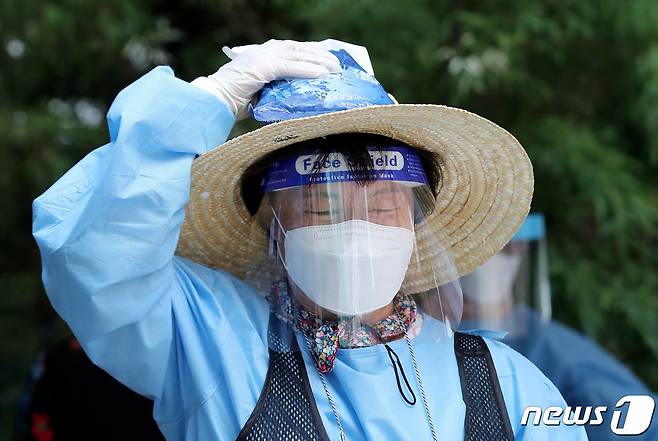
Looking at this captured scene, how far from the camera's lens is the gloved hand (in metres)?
1.51

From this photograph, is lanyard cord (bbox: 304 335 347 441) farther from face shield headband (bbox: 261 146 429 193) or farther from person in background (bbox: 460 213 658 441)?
person in background (bbox: 460 213 658 441)

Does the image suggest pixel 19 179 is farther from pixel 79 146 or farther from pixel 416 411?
pixel 416 411

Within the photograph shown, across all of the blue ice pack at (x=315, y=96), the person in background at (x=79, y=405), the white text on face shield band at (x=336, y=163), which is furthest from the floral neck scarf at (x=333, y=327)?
the person in background at (x=79, y=405)

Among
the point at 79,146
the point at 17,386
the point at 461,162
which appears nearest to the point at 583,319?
the point at 461,162

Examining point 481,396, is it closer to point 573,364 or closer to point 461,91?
point 573,364

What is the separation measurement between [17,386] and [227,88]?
7.40 feet

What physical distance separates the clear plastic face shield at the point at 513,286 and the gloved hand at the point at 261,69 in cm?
159

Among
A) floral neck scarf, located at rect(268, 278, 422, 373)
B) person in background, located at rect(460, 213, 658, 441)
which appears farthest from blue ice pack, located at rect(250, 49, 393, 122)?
person in background, located at rect(460, 213, 658, 441)

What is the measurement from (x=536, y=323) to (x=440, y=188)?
1518mm

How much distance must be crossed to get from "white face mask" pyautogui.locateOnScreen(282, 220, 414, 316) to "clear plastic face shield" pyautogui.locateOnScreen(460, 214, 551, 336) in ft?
4.93

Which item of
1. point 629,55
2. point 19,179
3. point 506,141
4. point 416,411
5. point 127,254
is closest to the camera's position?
point 127,254

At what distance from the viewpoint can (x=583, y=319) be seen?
3277 mm

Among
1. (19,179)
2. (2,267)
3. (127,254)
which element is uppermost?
(127,254)

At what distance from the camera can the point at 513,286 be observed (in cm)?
316
